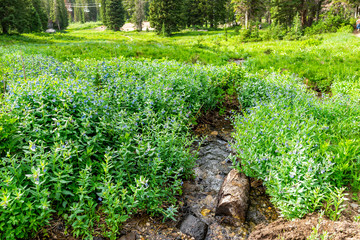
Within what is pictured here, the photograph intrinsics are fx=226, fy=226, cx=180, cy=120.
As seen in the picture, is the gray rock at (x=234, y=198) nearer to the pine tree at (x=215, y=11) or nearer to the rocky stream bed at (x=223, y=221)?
the rocky stream bed at (x=223, y=221)

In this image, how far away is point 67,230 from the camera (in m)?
3.00

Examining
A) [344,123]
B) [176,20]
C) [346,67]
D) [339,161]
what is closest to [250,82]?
[344,123]

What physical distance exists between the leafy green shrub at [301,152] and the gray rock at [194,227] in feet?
3.92

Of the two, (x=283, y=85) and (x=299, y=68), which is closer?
(x=283, y=85)

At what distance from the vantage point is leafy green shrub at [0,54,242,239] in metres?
2.71

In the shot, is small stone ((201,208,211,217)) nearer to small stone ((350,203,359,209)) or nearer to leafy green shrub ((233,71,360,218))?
leafy green shrub ((233,71,360,218))

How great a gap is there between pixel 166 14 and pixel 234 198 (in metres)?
44.2

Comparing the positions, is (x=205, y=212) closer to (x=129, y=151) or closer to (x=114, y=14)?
(x=129, y=151)

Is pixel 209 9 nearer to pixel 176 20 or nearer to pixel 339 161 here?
pixel 176 20

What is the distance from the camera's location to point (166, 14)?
42.4 meters

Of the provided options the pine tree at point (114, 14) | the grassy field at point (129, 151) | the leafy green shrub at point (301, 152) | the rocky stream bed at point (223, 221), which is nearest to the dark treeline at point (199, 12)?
the pine tree at point (114, 14)

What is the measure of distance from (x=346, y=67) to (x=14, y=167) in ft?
40.6

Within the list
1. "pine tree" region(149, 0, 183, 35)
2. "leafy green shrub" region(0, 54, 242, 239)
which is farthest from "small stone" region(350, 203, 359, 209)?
"pine tree" region(149, 0, 183, 35)

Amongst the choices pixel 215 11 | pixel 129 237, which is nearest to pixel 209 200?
pixel 129 237
